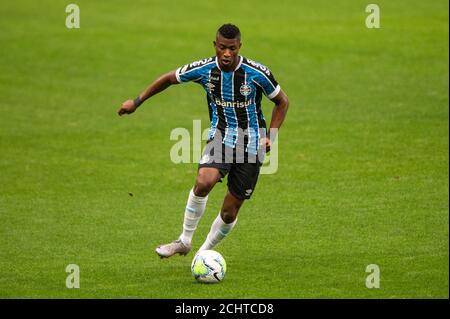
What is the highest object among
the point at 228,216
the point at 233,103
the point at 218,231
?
the point at 233,103

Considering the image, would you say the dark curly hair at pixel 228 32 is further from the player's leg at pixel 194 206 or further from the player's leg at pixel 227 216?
the player's leg at pixel 227 216

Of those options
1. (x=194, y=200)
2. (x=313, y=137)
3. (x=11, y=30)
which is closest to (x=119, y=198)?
(x=194, y=200)

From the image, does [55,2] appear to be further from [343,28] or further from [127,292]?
[127,292]

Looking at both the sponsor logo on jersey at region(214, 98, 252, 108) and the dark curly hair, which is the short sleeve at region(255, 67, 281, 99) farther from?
the dark curly hair

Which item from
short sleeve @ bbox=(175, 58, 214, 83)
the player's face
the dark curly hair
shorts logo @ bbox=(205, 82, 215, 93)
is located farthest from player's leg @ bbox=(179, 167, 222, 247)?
the dark curly hair

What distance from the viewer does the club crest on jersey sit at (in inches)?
424

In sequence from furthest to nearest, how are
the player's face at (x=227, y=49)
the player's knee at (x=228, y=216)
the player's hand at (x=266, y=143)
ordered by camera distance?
the player's knee at (x=228, y=216)
the player's face at (x=227, y=49)
the player's hand at (x=266, y=143)

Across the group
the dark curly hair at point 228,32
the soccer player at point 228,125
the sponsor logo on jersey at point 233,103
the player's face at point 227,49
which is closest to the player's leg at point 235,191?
the soccer player at point 228,125

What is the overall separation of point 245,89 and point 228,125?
48 centimetres

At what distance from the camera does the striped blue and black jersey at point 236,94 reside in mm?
10734

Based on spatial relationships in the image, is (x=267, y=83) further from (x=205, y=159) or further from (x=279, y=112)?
(x=205, y=159)

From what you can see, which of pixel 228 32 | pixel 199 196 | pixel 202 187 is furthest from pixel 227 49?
pixel 199 196

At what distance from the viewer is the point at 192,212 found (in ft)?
35.8

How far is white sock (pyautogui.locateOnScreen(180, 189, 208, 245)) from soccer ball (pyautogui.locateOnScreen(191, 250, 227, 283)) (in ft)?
1.76
